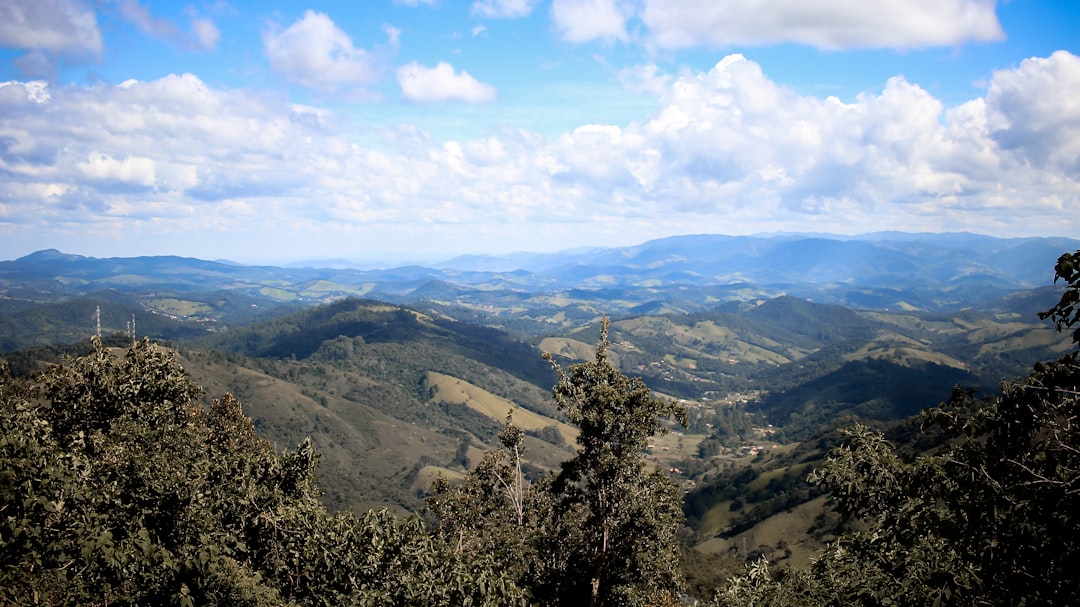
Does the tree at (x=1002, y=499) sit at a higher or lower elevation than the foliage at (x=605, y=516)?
higher

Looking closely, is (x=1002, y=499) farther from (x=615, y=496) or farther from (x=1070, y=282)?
(x=615, y=496)

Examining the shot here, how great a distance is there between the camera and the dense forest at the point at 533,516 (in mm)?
8141

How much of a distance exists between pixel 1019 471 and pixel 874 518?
12.3ft

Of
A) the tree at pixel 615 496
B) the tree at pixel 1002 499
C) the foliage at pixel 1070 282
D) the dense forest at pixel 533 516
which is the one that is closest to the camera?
the foliage at pixel 1070 282

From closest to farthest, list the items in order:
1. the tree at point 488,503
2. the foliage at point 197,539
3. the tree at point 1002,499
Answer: the tree at point 1002,499
the foliage at point 197,539
the tree at point 488,503

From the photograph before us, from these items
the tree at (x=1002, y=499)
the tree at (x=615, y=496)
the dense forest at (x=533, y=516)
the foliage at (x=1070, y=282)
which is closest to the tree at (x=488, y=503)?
the dense forest at (x=533, y=516)

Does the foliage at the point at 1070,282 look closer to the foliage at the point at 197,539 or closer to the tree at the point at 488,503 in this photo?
the foliage at the point at 197,539

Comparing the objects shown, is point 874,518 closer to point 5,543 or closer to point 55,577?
point 55,577

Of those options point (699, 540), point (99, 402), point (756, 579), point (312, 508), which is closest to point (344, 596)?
point (312, 508)

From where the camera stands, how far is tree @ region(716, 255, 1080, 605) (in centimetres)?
768

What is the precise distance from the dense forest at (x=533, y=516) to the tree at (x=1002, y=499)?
4cm

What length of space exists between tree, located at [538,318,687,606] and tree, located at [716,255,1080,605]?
845 cm

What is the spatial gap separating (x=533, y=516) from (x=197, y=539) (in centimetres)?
1314

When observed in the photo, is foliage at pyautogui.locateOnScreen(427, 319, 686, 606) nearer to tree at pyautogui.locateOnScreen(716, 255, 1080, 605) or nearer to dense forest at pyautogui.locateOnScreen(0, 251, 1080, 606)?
dense forest at pyautogui.locateOnScreen(0, 251, 1080, 606)
